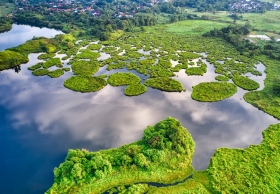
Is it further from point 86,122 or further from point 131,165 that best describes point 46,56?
point 131,165

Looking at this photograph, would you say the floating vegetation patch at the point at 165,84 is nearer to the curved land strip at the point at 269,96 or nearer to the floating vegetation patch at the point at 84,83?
the floating vegetation patch at the point at 84,83

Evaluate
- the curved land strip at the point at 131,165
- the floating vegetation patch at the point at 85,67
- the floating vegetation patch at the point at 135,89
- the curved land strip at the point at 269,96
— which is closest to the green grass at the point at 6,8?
the floating vegetation patch at the point at 85,67

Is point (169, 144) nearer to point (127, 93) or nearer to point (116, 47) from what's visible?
point (127, 93)

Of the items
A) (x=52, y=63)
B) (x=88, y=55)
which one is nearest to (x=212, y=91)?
(x=88, y=55)

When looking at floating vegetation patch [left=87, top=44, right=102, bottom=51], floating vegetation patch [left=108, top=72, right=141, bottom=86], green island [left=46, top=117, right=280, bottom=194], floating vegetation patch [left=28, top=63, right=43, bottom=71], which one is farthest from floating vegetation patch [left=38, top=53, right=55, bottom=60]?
green island [left=46, top=117, right=280, bottom=194]

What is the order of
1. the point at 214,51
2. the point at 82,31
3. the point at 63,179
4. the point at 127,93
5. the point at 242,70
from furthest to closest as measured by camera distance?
1. the point at 82,31
2. the point at 214,51
3. the point at 242,70
4. the point at 127,93
5. the point at 63,179

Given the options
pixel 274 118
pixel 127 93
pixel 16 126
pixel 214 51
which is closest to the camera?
pixel 16 126

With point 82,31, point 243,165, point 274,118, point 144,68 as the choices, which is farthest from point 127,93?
point 82,31
